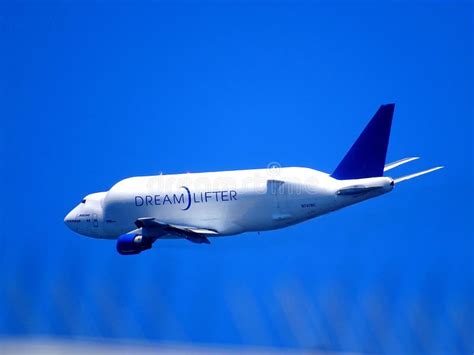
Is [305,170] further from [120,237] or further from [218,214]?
[120,237]

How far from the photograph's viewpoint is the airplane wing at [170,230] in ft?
207

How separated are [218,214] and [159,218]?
4.51 meters

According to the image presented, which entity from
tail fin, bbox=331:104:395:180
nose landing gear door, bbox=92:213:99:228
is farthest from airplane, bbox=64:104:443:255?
nose landing gear door, bbox=92:213:99:228

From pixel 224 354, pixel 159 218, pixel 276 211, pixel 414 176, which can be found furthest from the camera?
pixel 159 218

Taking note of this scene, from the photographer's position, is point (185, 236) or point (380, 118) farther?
point (185, 236)

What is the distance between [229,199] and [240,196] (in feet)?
2.77

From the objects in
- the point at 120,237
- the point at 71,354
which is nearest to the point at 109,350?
the point at 71,354

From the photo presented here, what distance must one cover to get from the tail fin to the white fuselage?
906 mm

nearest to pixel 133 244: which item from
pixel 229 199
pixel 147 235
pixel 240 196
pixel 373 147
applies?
pixel 147 235

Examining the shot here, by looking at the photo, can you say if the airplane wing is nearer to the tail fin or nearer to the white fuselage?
the white fuselage

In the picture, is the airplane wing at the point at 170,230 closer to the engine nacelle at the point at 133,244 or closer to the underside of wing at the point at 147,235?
the underside of wing at the point at 147,235

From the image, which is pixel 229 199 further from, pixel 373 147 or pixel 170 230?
pixel 373 147

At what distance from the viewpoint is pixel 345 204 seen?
61.2 meters

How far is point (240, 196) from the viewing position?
6319cm
